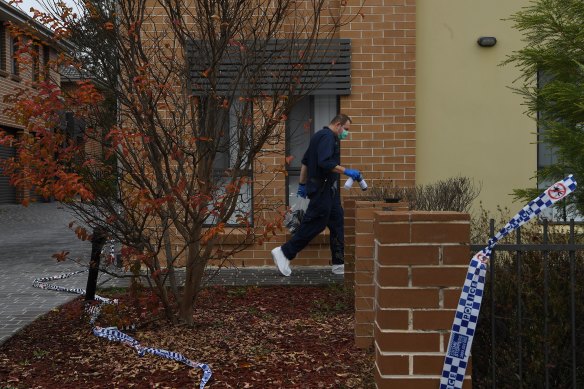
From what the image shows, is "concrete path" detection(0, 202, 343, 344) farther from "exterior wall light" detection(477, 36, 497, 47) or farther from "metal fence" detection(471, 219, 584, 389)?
"exterior wall light" detection(477, 36, 497, 47)

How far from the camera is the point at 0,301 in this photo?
837 centimetres

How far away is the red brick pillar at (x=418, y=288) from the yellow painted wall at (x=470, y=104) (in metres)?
7.62

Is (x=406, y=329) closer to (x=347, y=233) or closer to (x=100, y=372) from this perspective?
(x=100, y=372)

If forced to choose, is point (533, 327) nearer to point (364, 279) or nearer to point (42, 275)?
point (364, 279)

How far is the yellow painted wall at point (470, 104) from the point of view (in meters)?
11.1

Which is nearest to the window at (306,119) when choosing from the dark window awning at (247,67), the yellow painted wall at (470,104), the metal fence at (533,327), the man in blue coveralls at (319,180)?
the yellow painted wall at (470,104)

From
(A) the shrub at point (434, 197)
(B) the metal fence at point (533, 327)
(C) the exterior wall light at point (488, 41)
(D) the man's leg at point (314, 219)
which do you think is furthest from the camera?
(C) the exterior wall light at point (488, 41)

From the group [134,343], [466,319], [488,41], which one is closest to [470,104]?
[488,41]

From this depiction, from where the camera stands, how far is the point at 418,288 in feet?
11.8

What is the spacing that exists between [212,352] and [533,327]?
230 cm

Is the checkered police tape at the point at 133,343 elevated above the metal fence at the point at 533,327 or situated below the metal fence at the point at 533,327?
below

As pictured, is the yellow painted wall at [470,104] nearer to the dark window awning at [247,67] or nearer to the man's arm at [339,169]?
the man's arm at [339,169]

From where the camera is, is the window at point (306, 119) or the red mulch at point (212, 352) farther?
the window at point (306, 119)

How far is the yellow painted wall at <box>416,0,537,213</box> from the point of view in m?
11.1
